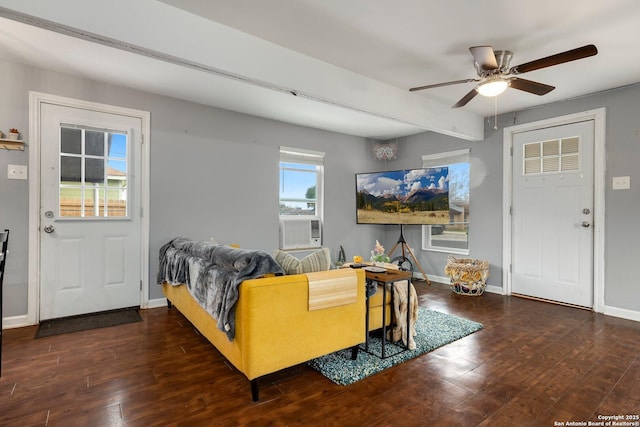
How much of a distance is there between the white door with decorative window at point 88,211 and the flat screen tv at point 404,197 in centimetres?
324

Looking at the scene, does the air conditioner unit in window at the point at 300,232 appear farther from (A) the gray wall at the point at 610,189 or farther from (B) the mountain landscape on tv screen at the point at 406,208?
(A) the gray wall at the point at 610,189

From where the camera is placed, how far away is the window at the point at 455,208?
495cm

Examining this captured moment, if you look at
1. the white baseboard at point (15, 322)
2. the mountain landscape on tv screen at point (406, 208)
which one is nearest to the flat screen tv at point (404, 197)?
the mountain landscape on tv screen at point (406, 208)

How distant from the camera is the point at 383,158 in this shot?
19.3ft

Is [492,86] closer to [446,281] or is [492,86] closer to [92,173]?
[446,281]

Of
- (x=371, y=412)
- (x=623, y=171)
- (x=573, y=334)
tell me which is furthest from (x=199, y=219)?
(x=623, y=171)

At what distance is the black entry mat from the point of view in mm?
3014

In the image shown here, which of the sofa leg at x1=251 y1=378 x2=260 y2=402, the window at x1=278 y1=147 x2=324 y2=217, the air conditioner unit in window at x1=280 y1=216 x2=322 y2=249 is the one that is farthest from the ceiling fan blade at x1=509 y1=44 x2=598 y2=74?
the air conditioner unit in window at x1=280 y1=216 x2=322 y2=249

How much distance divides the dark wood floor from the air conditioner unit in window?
2071 mm

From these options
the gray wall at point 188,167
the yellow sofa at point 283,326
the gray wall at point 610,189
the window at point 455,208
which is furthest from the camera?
the window at point 455,208

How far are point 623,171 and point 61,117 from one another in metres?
5.94

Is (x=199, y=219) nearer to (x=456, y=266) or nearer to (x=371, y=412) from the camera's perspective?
(x=371, y=412)

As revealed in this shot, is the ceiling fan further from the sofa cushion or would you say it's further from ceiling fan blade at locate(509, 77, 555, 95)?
the sofa cushion

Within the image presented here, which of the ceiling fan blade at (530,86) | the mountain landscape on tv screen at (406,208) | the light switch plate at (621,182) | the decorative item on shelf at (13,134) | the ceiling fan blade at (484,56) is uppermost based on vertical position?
the ceiling fan blade at (484,56)
